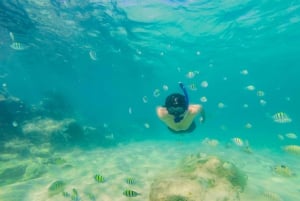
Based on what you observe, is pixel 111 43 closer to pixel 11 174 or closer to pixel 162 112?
pixel 11 174

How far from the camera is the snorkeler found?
6.18 m

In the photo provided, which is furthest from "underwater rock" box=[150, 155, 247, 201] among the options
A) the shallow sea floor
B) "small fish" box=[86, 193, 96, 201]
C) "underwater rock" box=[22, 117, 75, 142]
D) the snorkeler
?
"underwater rock" box=[22, 117, 75, 142]

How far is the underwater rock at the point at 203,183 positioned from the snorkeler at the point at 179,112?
1602 mm

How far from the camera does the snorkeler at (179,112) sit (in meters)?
6.18

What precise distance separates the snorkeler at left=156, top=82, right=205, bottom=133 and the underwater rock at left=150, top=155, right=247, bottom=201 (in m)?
1.60

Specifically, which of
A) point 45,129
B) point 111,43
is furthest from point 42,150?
point 111,43

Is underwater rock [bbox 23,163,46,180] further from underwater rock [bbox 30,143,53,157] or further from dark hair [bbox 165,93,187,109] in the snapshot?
dark hair [bbox 165,93,187,109]

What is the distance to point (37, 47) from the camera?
119 ft

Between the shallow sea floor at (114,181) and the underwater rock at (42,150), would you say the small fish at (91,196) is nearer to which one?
the shallow sea floor at (114,181)

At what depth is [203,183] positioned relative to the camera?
820 centimetres

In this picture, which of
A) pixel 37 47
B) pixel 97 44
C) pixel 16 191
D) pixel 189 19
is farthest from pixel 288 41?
pixel 16 191

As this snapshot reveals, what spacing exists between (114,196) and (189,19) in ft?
67.5

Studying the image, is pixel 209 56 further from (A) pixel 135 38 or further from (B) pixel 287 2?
(B) pixel 287 2

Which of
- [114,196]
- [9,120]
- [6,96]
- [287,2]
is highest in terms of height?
[287,2]
